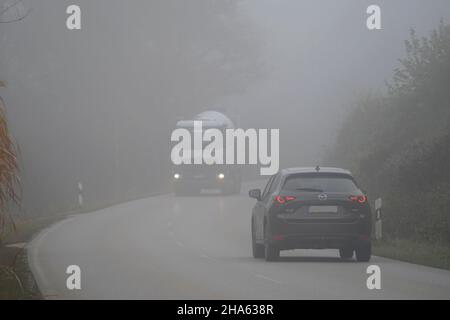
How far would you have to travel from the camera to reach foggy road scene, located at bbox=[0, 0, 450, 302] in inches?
758

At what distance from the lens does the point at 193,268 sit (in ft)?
68.6

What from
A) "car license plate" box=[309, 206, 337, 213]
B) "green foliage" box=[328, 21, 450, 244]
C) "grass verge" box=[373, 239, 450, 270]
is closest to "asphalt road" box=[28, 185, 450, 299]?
"grass verge" box=[373, 239, 450, 270]

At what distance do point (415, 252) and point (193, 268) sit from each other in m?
5.16

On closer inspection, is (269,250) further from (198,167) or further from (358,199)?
(198,167)

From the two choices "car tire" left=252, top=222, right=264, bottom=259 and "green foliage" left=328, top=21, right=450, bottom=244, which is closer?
"car tire" left=252, top=222, right=264, bottom=259

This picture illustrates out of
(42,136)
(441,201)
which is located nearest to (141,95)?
(42,136)

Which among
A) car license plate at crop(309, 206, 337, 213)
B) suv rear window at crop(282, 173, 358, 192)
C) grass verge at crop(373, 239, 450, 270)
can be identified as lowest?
grass verge at crop(373, 239, 450, 270)

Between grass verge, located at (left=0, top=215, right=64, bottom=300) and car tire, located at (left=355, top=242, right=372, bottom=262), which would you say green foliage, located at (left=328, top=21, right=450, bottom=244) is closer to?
car tire, located at (left=355, top=242, right=372, bottom=262)

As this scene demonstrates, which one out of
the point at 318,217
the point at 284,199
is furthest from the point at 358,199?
the point at 284,199

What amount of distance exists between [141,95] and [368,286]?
188 feet

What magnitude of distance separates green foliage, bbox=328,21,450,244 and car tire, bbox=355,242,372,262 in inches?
138

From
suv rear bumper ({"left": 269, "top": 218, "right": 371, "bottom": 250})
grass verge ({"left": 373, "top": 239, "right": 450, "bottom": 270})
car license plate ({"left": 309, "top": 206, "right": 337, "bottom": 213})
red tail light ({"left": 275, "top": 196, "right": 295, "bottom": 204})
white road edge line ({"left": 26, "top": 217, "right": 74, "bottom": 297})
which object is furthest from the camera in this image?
grass verge ({"left": 373, "top": 239, "right": 450, "bottom": 270})

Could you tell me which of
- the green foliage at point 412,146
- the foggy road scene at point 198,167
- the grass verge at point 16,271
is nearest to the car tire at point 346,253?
the foggy road scene at point 198,167

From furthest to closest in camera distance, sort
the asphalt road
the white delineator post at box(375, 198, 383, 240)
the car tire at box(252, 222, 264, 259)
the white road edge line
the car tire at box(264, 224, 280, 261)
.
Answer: the white delineator post at box(375, 198, 383, 240)
the car tire at box(252, 222, 264, 259)
the car tire at box(264, 224, 280, 261)
the white road edge line
the asphalt road
